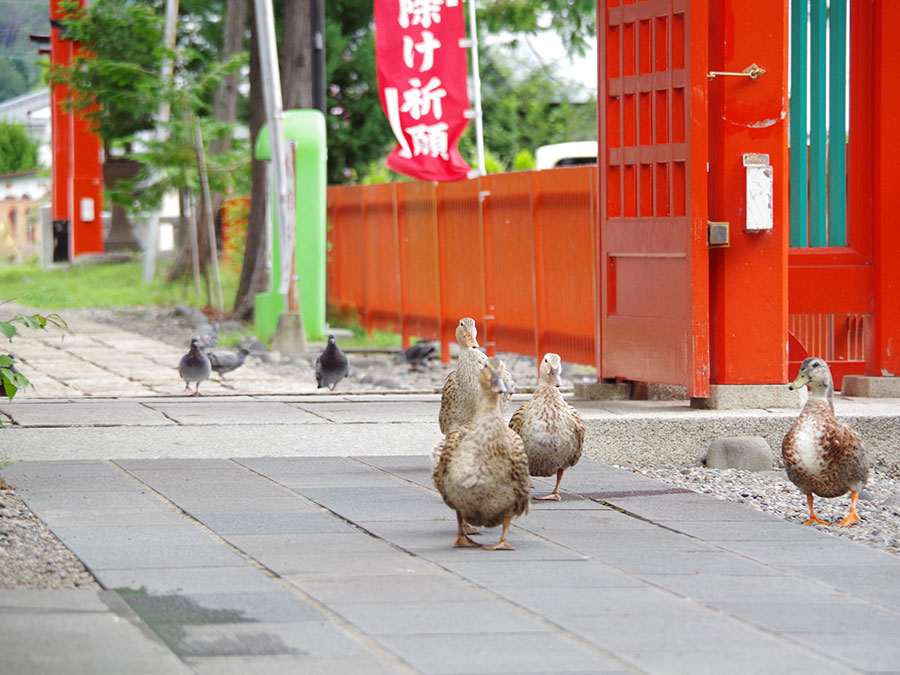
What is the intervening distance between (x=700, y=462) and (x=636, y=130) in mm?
2246

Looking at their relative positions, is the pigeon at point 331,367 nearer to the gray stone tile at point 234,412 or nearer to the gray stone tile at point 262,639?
the gray stone tile at point 234,412

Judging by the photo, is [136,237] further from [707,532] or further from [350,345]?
[707,532]

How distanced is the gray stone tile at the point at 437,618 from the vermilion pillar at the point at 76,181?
30764 mm

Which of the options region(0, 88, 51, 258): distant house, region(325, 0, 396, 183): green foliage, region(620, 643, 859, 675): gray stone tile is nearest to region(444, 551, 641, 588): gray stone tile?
region(620, 643, 859, 675): gray stone tile

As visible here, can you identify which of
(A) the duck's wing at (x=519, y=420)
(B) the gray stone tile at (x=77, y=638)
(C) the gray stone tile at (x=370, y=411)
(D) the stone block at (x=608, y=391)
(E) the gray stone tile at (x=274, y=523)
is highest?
(A) the duck's wing at (x=519, y=420)

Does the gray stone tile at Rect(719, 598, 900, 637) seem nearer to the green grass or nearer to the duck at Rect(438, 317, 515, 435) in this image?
the duck at Rect(438, 317, 515, 435)

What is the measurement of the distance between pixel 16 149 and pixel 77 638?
46341 millimetres

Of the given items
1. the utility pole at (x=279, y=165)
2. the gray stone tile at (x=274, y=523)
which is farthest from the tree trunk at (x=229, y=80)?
the gray stone tile at (x=274, y=523)

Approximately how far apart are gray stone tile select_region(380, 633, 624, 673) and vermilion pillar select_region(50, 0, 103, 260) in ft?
102

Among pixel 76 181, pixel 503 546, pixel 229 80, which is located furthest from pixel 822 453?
pixel 76 181

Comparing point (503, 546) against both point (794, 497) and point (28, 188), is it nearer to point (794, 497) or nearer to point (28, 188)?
point (794, 497)

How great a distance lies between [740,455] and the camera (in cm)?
831

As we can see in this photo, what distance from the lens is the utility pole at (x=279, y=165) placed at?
616 inches

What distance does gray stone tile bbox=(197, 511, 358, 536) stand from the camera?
615 cm
